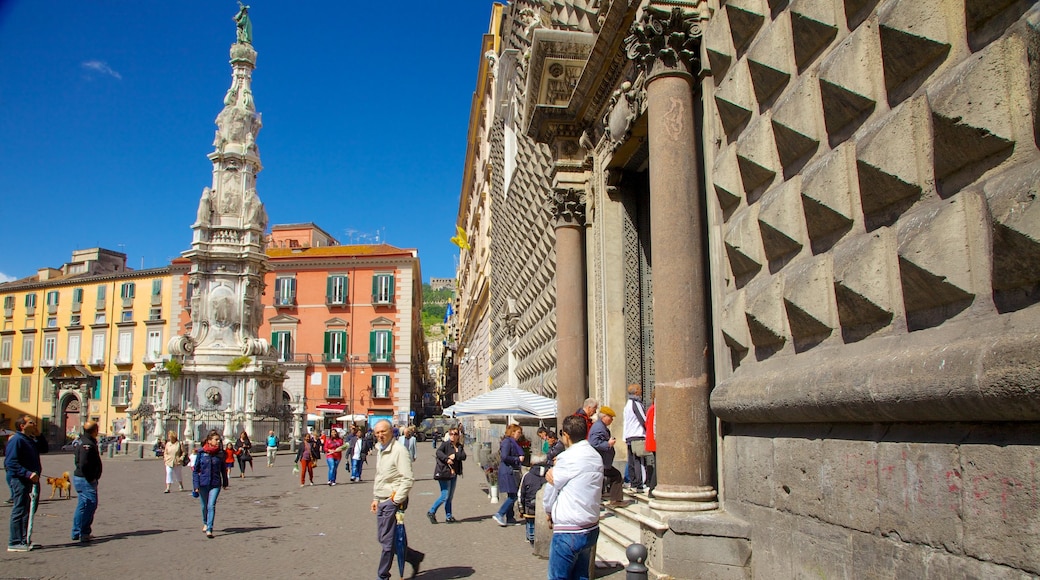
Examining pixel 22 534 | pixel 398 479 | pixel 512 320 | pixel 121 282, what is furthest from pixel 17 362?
pixel 398 479

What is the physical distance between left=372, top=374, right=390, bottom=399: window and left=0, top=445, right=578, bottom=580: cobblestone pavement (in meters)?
40.5

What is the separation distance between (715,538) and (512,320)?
18.1m

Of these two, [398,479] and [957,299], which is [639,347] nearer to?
[398,479]

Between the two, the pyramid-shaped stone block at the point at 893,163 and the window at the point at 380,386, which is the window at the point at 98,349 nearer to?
the window at the point at 380,386

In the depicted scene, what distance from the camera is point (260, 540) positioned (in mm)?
11242

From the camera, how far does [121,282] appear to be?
207 ft

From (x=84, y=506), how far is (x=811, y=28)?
35.5 ft

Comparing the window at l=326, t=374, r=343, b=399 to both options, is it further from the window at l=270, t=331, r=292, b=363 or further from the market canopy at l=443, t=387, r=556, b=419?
the market canopy at l=443, t=387, r=556, b=419


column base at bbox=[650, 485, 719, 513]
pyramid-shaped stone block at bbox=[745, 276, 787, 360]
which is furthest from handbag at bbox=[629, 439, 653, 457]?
pyramid-shaped stone block at bbox=[745, 276, 787, 360]

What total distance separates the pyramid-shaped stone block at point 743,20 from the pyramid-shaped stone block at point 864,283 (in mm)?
2359

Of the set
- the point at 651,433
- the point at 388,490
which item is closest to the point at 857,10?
the point at 651,433

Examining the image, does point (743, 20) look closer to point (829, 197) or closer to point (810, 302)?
point (829, 197)

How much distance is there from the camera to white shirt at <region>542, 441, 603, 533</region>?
5.37m

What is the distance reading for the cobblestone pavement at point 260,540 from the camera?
884cm
